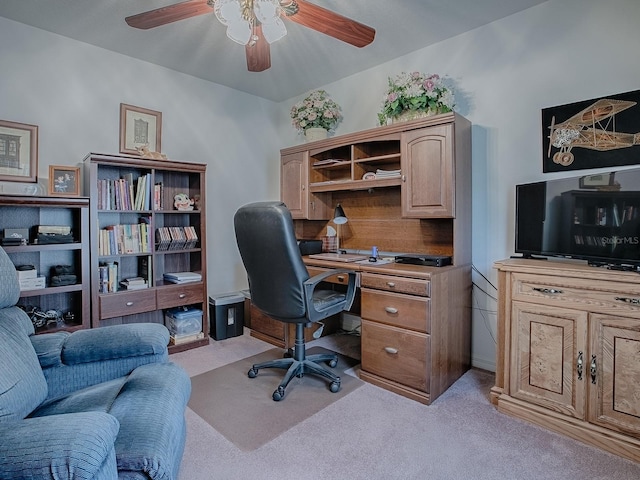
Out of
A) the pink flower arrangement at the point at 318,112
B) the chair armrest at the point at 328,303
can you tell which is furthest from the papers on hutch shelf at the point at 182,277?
the pink flower arrangement at the point at 318,112

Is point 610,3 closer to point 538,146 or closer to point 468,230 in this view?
point 538,146

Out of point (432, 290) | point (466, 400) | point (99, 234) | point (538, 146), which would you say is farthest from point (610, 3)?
point (99, 234)

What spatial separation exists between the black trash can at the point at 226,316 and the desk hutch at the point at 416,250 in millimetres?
587

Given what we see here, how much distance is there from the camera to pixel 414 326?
89.2 inches

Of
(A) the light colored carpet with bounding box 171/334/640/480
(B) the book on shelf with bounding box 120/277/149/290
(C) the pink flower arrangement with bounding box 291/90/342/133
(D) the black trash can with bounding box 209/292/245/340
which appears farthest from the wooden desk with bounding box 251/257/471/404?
(B) the book on shelf with bounding box 120/277/149/290

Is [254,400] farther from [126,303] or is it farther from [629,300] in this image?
[629,300]

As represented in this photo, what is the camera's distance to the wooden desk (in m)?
2.22

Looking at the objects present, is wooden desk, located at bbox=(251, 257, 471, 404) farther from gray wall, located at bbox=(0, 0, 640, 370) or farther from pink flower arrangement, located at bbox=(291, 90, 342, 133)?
pink flower arrangement, located at bbox=(291, 90, 342, 133)

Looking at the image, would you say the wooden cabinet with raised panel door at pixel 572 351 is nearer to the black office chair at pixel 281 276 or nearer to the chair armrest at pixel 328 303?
the chair armrest at pixel 328 303

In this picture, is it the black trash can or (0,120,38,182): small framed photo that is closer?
(0,120,38,182): small framed photo

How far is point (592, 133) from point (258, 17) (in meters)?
2.09

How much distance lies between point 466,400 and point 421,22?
2.63 m

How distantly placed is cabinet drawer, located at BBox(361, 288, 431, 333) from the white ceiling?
1.95 meters

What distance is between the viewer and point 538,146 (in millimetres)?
2438
